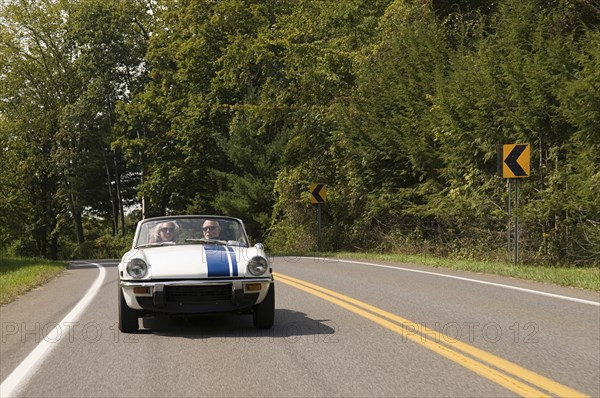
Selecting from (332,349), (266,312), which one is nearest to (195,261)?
(266,312)

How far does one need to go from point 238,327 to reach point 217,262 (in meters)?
0.97

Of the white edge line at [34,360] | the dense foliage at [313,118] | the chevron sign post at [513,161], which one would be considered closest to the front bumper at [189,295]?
the white edge line at [34,360]

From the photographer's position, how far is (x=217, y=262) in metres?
7.24

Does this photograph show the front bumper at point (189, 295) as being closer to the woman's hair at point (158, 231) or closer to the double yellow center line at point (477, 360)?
the woman's hair at point (158, 231)

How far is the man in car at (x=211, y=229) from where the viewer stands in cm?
852

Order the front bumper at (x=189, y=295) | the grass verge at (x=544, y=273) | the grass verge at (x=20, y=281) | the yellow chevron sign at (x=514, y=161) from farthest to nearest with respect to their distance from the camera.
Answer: the yellow chevron sign at (x=514, y=161), the grass verge at (x=20, y=281), the grass verge at (x=544, y=273), the front bumper at (x=189, y=295)

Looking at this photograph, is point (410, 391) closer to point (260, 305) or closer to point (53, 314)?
point (260, 305)

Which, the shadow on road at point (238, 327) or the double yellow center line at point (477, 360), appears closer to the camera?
the double yellow center line at point (477, 360)

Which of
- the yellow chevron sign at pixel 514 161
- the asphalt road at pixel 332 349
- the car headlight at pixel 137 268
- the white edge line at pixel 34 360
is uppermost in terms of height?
the yellow chevron sign at pixel 514 161

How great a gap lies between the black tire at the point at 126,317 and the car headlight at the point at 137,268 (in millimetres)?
282

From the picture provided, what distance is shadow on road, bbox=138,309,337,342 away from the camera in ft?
23.3

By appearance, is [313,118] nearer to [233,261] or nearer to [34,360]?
[233,261]

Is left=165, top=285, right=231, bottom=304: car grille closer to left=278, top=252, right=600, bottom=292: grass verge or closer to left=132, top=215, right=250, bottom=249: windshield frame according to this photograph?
left=132, top=215, right=250, bottom=249: windshield frame

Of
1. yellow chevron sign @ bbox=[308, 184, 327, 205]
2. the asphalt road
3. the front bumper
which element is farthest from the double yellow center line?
yellow chevron sign @ bbox=[308, 184, 327, 205]
